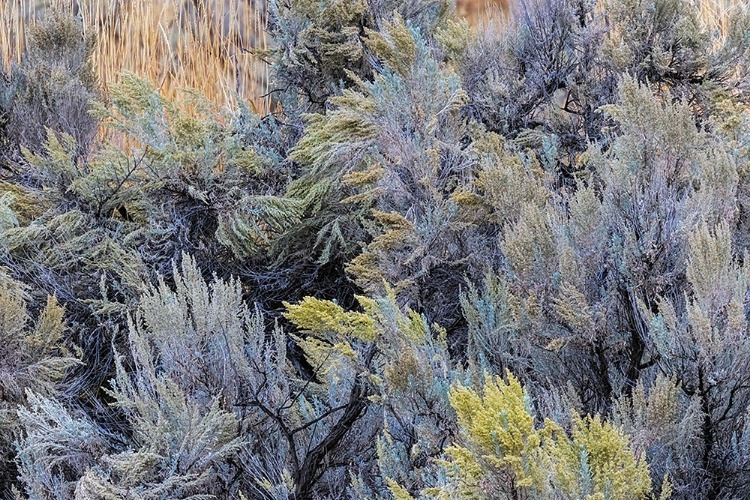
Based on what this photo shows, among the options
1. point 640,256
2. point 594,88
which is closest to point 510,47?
point 594,88

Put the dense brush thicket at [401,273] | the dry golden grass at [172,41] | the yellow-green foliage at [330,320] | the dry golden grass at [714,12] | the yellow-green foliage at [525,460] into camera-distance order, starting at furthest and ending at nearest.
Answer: the dry golden grass at [172,41]
the dry golden grass at [714,12]
the yellow-green foliage at [330,320]
the dense brush thicket at [401,273]
the yellow-green foliage at [525,460]

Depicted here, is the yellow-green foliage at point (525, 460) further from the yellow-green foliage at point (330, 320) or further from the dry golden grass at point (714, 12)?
the dry golden grass at point (714, 12)

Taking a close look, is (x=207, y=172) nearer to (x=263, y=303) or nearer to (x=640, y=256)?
(x=263, y=303)

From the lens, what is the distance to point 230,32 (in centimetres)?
497

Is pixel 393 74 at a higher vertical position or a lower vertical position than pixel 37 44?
higher

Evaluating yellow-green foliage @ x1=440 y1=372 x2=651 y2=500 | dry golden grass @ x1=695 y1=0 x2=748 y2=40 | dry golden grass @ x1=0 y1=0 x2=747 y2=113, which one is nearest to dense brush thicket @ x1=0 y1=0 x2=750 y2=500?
yellow-green foliage @ x1=440 y1=372 x2=651 y2=500

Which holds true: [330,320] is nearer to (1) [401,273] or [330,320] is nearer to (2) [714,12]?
(1) [401,273]

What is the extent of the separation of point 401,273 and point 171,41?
3206 millimetres

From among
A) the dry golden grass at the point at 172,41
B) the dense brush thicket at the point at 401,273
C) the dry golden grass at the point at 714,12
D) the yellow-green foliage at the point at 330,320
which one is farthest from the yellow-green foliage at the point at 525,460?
the dry golden grass at the point at 172,41

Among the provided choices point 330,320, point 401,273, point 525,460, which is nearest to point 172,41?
point 401,273

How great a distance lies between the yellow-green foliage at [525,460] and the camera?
1212 millimetres

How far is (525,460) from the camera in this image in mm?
1224

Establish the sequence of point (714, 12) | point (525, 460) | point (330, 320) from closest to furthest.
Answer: point (525, 460) → point (330, 320) → point (714, 12)

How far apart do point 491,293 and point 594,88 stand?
1.30 meters
